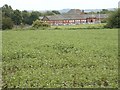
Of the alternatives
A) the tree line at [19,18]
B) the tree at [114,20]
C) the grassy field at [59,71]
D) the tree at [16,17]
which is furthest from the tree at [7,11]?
the grassy field at [59,71]

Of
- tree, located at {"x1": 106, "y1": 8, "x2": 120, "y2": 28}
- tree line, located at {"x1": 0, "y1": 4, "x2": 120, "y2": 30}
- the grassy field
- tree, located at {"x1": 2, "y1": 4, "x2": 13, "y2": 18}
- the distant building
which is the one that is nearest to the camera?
the grassy field

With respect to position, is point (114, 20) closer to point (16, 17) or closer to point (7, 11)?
point (16, 17)

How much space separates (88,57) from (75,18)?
6403cm

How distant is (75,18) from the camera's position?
247 ft

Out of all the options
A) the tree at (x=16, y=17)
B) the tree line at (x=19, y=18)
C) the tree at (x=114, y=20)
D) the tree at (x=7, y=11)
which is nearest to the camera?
the tree at (x=114, y=20)

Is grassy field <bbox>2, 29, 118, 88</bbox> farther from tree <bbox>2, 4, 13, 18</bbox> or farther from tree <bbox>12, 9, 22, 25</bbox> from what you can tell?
tree <bbox>2, 4, 13, 18</bbox>

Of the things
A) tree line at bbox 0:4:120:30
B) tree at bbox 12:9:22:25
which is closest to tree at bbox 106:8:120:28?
tree line at bbox 0:4:120:30

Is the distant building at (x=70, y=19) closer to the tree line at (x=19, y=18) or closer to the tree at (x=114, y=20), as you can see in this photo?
the tree line at (x=19, y=18)

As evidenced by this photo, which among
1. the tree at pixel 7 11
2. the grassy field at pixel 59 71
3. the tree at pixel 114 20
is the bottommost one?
the grassy field at pixel 59 71

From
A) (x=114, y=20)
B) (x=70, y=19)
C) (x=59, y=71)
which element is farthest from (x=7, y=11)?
(x=59, y=71)

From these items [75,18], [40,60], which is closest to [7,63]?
[40,60]

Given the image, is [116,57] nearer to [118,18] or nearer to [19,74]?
[19,74]

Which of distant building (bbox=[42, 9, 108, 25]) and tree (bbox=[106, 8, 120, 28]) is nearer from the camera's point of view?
tree (bbox=[106, 8, 120, 28])

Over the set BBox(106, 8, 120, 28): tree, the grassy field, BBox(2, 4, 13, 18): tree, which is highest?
BBox(2, 4, 13, 18): tree
